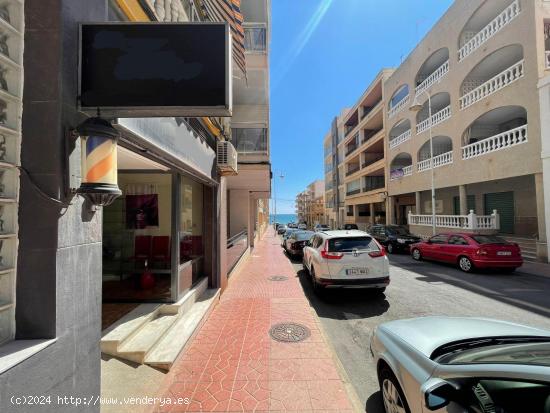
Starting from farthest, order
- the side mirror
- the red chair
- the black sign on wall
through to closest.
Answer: the red chair < the black sign on wall < the side mirror

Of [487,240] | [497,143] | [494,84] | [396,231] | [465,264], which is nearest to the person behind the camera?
[487,240]

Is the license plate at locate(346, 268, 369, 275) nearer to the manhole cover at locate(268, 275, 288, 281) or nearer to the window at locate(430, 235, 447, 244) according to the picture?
the manhole cover at locate(268, 275, 288, 281)

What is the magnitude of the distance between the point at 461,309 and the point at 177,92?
7.25 metres

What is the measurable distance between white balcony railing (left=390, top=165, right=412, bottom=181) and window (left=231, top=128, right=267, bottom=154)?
15829mm

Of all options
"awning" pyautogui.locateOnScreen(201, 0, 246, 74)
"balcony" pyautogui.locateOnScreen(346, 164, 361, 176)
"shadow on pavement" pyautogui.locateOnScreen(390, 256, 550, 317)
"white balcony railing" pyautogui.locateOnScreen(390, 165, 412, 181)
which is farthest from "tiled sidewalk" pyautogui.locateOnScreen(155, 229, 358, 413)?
"balcony" pyautogui.locateOnScreen(346, 164, 361, 176)

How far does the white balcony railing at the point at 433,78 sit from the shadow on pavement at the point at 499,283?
13867 millimetres

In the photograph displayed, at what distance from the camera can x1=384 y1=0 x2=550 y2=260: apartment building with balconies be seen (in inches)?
455

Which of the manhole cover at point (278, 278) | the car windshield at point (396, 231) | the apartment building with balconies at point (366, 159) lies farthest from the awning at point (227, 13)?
the apartment building with balconies at point (366, 159)

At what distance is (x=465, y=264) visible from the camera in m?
9.88

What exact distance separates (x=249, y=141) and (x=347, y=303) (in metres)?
7.27

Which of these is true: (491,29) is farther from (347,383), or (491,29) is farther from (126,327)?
(126,327)

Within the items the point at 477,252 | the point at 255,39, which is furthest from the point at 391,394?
the point at 255,39

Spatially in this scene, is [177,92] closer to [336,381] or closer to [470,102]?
[336,381]

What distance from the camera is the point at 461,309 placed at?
5.88 m
